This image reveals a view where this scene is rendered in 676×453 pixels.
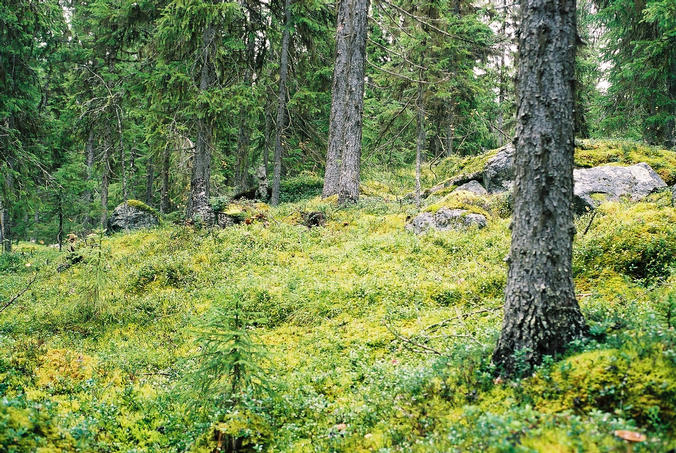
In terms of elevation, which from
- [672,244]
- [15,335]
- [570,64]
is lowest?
[15,335]

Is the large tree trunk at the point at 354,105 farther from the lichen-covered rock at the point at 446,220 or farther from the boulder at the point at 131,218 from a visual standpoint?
the boulder at the point at 131,218

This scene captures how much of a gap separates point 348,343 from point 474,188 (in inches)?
327

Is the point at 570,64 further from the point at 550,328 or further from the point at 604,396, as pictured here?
the point at 604,396

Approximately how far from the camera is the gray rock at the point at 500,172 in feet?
39.7

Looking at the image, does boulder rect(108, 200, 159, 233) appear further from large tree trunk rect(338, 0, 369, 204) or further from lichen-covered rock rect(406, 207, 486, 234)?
lichen-covered rock rect(406, 207, 486, 234)

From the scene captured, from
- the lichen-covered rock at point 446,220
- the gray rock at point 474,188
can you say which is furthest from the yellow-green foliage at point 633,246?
the gray rock at point 474,188

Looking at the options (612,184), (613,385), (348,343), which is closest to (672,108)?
(612,184)

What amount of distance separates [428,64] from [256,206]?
25.0 ft

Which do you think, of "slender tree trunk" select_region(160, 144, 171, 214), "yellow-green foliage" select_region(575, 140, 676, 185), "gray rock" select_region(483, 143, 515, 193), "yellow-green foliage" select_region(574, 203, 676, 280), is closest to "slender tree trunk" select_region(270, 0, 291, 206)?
"slender tree trunk" select_region(160, 144, 171, 214)

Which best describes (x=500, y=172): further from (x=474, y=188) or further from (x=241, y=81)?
(x=241, y=81)

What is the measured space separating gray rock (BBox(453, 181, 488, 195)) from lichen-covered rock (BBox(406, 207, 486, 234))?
91.9 inches

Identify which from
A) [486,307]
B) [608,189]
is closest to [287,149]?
[608,189]

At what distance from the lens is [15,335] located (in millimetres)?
7234

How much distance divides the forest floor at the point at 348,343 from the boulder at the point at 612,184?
71 centimetres
